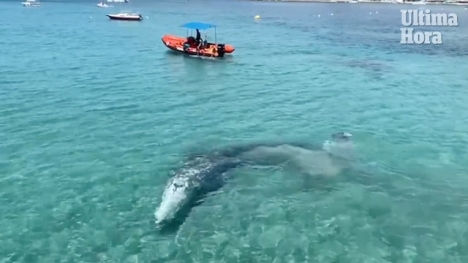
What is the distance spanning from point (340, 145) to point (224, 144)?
22.1 feet

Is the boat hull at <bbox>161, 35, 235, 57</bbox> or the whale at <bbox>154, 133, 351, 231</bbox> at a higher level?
the boat hull at <bbox>161, 35, 235, 57</bbox>

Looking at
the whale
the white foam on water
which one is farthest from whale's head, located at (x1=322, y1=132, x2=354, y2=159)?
the white foam on water

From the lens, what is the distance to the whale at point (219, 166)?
1878 centimetres

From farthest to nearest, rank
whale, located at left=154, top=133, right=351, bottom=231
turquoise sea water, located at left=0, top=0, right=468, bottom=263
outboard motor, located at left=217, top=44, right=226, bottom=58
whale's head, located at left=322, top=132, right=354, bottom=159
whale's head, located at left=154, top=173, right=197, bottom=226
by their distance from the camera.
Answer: outboard motor, located at left=217, top=44, right=226, bottom=58, whale's head, located at left=322, top=132, right=354, bottom=159, whale, located at left=154, top=133, right=351, bottom=231, whale's head, located at left=154, top=173, right=197, bottom=226, turquoise sea water, located at left=0, top=0, right=468, bottom=263

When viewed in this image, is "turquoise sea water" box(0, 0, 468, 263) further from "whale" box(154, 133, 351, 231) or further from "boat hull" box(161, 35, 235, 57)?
"boat hull" box(161, 35, 235, 57)

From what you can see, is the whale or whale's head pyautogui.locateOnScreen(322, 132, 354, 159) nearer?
the whale

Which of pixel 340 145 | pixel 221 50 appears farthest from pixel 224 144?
pixel 221 50

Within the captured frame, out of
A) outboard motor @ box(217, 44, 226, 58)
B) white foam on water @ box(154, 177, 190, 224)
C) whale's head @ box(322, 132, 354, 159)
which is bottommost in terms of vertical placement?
white foam on water @ box(154, 177, 190, 224)

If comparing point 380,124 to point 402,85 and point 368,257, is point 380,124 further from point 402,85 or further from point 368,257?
point 368,257

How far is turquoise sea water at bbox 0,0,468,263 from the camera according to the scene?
17.1m

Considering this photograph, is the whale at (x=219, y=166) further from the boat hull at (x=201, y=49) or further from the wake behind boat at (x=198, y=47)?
the wake behind boat at (x=198, y=47)

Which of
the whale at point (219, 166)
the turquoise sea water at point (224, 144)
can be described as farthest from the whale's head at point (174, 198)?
the turquoise sea water at point (224, 144)

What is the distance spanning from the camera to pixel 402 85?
1614 inches

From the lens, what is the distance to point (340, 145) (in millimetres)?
26344
